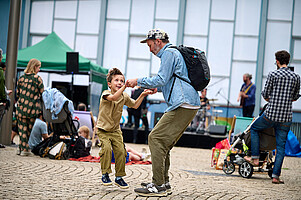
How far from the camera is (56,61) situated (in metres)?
14.8

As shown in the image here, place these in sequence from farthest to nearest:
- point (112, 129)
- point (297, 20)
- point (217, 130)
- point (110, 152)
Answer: point (297, 20) → point (217, 130) → point (112, 129) → point (110, 152)

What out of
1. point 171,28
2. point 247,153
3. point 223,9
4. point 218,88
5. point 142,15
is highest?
point 223,9

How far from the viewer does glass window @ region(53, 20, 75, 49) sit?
2350 cm

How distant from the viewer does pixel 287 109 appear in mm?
6789

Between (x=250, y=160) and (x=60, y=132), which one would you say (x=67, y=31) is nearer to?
(x=60, y=132)

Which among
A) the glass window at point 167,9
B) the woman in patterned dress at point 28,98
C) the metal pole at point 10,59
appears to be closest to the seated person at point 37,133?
the woman in patterned dress at point 28,98

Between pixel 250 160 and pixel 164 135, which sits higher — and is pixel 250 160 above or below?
below

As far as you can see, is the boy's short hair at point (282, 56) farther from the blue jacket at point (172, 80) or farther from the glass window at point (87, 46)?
the glass window at point (87, 46)

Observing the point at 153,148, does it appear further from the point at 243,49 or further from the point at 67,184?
the point at 243,49

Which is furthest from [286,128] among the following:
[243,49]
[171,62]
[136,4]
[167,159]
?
[136,4]

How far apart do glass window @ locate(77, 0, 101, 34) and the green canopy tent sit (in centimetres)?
698

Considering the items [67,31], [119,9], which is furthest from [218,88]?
[67,31]

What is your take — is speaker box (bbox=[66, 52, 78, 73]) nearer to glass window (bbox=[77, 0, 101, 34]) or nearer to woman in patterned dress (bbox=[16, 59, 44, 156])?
woman in patterned dress (bbox=[16, 59, 44, 156])

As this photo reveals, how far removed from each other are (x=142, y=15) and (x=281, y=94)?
55.2ft
